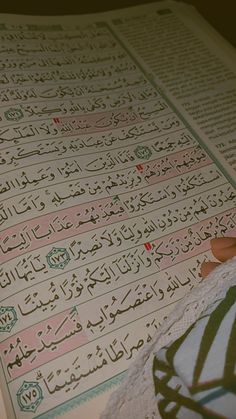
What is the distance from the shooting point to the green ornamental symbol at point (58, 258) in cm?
37

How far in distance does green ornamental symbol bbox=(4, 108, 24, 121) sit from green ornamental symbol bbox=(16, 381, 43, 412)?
292mm

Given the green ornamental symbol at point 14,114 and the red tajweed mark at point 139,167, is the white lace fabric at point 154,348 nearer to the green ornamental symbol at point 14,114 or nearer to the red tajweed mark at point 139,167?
the red tajweed mark at point 139,167

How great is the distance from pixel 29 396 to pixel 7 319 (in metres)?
0.06

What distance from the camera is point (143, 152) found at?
0.48 m

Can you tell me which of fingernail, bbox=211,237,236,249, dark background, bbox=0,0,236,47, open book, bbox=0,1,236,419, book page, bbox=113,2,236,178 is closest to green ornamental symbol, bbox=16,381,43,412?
open book, bbox=0,1,236,419

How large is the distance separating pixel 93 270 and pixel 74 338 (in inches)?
2.5

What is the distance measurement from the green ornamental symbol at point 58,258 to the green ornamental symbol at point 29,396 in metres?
0.10

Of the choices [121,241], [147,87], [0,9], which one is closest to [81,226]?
[121,241]

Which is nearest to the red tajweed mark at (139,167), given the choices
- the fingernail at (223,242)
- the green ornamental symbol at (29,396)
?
the fingernail at (223,242)

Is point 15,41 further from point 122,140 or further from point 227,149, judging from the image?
point 227,149

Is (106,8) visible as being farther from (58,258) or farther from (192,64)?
(58,258)

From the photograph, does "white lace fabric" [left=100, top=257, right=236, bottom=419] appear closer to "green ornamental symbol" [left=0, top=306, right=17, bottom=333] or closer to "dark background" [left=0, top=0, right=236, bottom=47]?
"green ornamental symbol" [left=0, top=306, right=17, bottom=333]

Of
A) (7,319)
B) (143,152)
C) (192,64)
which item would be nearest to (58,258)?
(7,319)

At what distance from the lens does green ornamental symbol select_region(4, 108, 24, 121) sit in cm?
47
